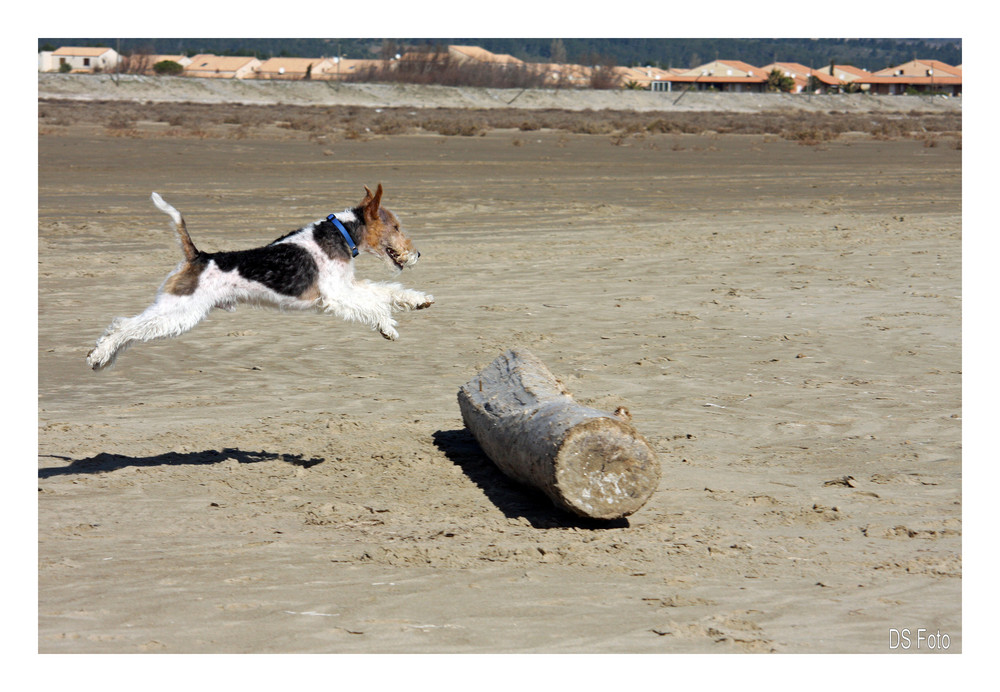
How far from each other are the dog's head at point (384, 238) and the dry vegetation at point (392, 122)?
90.8 feet

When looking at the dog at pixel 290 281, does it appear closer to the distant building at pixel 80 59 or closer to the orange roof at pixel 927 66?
the distant building at pixel 80 59

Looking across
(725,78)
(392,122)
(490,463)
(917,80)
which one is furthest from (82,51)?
(917,80)

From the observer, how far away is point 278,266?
6.79 m

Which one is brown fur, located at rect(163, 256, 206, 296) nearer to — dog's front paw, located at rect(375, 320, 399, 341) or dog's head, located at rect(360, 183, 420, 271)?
dog's head, located at rect(360, 183, 420, 271)

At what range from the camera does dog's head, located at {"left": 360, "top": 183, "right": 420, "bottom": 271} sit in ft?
23.3

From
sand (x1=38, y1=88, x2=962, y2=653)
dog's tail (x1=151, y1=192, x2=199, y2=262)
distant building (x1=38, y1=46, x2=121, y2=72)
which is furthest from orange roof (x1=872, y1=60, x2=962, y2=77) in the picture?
dog's tail (x1=151, y1=192, x2=199, y2=262)

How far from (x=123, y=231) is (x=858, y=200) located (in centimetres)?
1569

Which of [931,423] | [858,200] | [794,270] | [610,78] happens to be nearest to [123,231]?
[794,270]

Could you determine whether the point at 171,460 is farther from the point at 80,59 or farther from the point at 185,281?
the point at 80,59

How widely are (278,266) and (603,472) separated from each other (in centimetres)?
249

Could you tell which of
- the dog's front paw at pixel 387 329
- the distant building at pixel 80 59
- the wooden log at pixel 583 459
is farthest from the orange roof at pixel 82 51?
the wooden log at pixel 583 459

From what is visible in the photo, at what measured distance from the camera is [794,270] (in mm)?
15438

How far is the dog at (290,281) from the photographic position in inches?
263

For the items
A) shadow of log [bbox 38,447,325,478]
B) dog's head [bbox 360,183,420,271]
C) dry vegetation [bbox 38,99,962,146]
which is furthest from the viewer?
dry vegetation [bbox 38,99,962,146]
